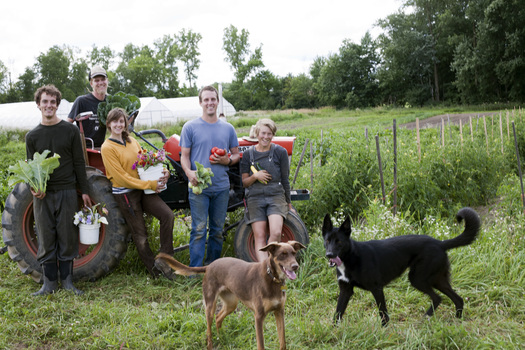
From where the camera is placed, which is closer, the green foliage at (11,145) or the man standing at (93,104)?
the man standing at (93,104)

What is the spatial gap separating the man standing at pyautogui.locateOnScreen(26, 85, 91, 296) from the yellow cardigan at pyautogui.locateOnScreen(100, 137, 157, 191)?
1.00ft

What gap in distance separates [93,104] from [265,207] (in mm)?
2285

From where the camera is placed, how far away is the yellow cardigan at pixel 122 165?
4281mm

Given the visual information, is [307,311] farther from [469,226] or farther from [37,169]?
[37,169]

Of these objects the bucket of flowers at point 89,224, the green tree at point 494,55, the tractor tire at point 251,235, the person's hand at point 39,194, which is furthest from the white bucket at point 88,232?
the green tree at point 494,55

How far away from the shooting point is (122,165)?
4.37m

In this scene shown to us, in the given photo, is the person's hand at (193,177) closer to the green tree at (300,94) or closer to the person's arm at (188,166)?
the person's arm at (188,166)

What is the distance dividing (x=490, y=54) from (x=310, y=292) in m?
31.1

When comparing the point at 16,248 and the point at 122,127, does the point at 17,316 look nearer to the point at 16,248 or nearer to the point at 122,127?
the point at 16,248

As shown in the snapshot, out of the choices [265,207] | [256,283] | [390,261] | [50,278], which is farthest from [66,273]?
[390,261]

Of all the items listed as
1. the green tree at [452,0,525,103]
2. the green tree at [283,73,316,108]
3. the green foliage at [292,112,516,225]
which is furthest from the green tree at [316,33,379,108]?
the green foliage at [292,112,516,225]

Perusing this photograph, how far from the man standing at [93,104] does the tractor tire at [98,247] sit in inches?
21.7

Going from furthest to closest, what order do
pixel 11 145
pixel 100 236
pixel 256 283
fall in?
pixel 11 145 → pixel 100 236 → pixel 256 283

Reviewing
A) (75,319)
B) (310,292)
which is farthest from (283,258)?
(75,319)
